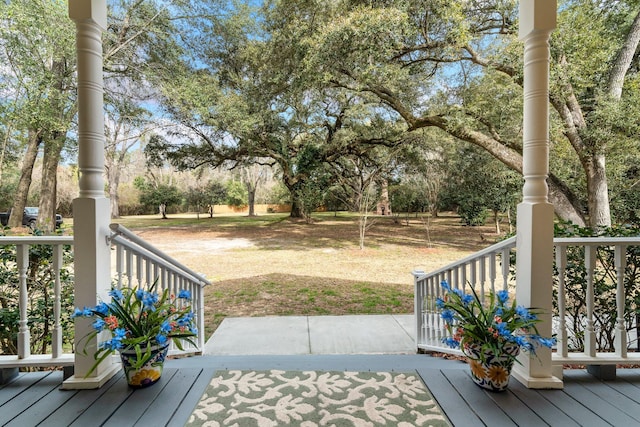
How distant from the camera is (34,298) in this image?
101 inches

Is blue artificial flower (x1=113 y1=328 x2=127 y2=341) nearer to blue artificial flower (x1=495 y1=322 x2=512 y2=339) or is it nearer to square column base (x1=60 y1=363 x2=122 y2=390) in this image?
square column base (x1=60 y1=363 x2=122 y2=390)

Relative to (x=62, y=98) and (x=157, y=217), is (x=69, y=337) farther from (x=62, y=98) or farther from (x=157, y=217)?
(x=157, y=217)

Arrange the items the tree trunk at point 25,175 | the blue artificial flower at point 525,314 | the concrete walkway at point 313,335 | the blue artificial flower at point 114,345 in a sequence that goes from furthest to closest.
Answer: the tree trunk at point 25,175 → the concrete walkway at point 313,335 → the blue artificial flower at point 525,314 → the blue artificial flower at point 114,345

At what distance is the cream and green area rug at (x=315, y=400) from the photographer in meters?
1.49

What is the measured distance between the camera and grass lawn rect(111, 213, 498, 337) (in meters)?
5.12

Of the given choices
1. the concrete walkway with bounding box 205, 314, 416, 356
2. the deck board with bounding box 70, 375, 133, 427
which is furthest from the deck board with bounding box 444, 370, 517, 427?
the deck board with bounding box 70, 375, 133, 427

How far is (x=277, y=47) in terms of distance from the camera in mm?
8523

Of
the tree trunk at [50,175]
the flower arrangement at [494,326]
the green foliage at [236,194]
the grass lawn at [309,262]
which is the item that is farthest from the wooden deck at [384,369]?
the green foliage at [236,194]

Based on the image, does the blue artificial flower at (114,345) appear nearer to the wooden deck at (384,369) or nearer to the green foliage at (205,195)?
the wooden deck at (384,369)

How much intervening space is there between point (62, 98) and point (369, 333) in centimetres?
809

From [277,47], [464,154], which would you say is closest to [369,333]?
[277,47]

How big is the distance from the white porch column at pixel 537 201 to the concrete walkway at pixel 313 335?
63.9 inches

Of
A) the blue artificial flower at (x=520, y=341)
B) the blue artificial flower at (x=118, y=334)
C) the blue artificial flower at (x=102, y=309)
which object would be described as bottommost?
the blue artificial flower at (x=520, y=341)

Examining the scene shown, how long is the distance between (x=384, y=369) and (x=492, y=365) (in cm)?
60
